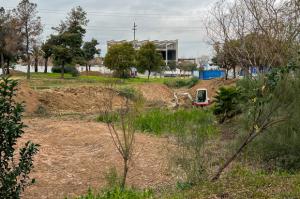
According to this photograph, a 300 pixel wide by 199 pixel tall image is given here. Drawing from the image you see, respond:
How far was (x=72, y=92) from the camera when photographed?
1373 inches

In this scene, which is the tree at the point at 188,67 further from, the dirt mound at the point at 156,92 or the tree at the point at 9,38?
the dirt mound at the point at 156,92

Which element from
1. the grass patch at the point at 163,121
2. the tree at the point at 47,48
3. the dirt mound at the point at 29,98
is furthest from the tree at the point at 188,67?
the grass patch at the point at 163,121

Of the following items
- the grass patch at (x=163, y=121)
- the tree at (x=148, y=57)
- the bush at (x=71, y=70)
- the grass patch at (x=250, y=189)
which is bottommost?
the grass patch at (x=163, y=121)

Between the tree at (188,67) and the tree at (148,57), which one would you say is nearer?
the tree at (148,57)

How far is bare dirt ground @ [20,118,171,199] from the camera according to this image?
10266 mm

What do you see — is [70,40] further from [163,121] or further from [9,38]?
[163,121]

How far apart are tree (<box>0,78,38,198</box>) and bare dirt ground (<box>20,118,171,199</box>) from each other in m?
4.39

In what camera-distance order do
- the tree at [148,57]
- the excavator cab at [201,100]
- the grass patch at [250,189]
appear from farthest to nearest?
the tree at [148,57], the excavator cab at [201,100], the grass patch at [250,189]

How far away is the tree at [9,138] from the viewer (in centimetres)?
482

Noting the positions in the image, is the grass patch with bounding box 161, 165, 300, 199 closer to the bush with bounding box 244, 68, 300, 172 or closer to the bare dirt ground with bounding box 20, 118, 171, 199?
the bush with bounding box 244, 68, 300, 172

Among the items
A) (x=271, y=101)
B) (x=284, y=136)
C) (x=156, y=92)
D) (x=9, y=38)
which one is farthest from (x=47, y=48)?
(x=271, y=101)

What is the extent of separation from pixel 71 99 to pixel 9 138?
28737 millimetres

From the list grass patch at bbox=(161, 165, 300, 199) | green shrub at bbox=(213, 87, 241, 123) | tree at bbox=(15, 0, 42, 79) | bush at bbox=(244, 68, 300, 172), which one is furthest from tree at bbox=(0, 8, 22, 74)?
grass patch at bbox=(161, 165, 300, 199)

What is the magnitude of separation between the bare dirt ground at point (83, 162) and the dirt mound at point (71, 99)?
13.3m
